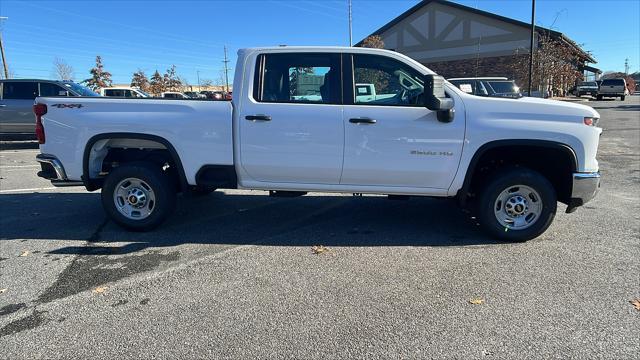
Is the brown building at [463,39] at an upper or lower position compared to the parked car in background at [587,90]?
upper

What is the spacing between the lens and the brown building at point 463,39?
4166cm

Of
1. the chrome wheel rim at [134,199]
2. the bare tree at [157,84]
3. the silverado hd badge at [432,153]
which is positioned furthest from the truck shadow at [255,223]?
the bare tree at [157,84]

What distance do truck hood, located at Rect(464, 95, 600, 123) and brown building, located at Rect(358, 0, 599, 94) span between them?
35.1 meters

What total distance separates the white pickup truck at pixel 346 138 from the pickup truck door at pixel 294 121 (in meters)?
0.01

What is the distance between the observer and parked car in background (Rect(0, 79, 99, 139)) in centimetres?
1316

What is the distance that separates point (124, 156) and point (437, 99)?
3.84m

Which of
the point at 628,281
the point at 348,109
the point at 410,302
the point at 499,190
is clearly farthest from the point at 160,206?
the point at 628,281

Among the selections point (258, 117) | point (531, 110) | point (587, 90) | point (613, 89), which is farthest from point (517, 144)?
point (587, 90)

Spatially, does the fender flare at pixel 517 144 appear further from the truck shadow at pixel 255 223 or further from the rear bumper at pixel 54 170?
the rear bumper at pixel 54 170

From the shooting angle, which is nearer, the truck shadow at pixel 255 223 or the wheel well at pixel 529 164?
the wheel well at pixel 529 164

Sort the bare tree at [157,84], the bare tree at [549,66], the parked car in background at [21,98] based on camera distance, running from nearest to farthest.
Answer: the parked car in background at [21,98] < the bare tree at [549,66] < the bare tree at [157,84]

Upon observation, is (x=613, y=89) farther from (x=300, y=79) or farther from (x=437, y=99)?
→ (x=300, y=79)

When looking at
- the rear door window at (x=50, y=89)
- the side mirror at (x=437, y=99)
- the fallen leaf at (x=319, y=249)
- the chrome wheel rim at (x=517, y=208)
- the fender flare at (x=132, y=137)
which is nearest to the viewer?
the side mirror at (x=437, y=99)

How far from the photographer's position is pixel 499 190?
4711mm
